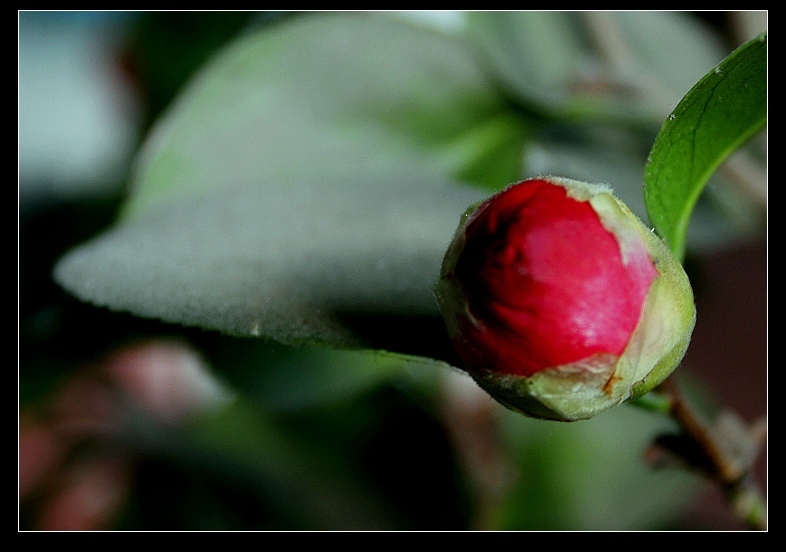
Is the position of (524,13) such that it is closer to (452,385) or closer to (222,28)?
(222,28)

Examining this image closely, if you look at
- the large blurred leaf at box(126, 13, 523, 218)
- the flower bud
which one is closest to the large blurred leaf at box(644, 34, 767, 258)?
the flower bud

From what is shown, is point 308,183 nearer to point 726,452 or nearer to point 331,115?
point 331,115

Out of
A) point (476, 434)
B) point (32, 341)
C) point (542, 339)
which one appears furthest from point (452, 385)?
point (542, 339)

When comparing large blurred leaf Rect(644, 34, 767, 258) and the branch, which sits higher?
large blurred leaf Rect(644, 34, 767, 258)

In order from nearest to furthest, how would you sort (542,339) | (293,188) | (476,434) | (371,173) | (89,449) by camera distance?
(542,339) → (293,188) → (371,173) → (476,434) → (89,449)

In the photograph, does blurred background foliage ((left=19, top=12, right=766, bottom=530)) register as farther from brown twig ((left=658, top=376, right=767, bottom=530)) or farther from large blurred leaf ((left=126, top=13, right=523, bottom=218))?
brown twig ((left=658, top=376, right=767, bottom=530))

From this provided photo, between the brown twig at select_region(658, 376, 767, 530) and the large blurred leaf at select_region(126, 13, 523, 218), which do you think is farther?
the large blurred leaf at select_region(126, 13, 523, 218)

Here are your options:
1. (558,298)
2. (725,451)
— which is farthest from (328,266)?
(725,451)

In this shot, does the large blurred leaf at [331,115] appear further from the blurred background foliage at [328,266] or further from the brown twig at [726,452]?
the brown twig at [726,452]
